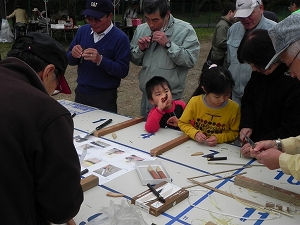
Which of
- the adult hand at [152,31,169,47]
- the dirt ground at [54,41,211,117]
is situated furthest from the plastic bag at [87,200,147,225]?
the dirt ground at [54,41,211,117]

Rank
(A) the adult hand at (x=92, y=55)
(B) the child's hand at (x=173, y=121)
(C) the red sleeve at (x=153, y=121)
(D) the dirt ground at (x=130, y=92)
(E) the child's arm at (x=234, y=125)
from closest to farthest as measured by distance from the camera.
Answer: (E) the child's arm at (x=234, y=125) → (C) the red sleeve at (x=153, y=121) → (B) the child's hand at (x=173, y=121) → (A) the adult hand at (x=92, y=55) → (D) the dirt ground at (x=130, y=92)

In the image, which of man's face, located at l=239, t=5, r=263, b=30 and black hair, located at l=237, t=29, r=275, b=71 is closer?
black hair, located at l=237, t=29, r=275, b=71

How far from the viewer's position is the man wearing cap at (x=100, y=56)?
3.29 metres

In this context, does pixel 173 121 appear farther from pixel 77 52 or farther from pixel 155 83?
pixel 77 52

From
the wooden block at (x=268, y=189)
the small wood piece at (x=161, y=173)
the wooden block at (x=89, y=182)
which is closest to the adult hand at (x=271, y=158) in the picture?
the wooden block at (x=268, y=189)

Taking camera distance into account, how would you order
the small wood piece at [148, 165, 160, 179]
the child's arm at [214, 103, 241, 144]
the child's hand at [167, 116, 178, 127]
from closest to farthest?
the small wood piece at [148, 165, 160, 179] → the child's arm at [214, 103, 241, 144] → the child's hand at [167, 116, 178, 127]

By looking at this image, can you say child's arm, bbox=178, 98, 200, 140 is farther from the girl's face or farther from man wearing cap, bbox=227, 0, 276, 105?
man wearing cap, bbox=227, 0, 276, 105

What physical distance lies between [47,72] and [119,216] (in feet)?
2.32

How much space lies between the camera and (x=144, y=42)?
3.32m

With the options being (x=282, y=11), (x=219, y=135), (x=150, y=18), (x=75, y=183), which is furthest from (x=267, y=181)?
(x=282, y=11)

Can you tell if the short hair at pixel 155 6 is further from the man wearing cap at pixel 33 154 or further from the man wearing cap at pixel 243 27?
the man wearing cap at pixel 33 154

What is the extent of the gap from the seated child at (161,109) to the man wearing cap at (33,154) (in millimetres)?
1508

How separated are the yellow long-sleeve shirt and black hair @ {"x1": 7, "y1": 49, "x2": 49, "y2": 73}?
1477 mm

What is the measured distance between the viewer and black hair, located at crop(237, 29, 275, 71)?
2.13m
